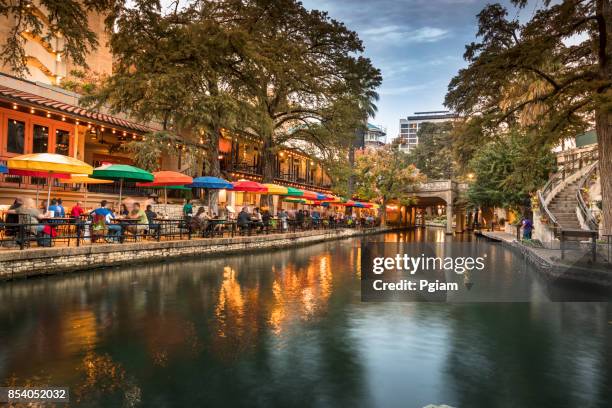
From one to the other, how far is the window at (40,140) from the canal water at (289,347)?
40.8 ft

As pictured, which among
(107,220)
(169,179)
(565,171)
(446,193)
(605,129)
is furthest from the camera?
(446,193)

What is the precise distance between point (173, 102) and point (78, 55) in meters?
7.43

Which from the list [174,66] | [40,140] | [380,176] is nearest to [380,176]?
[380,176]

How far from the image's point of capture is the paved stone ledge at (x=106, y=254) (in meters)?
10.3

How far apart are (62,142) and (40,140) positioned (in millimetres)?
1350

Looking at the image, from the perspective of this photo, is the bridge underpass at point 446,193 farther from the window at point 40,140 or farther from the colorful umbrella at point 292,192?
the window at point 40,140

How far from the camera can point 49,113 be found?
19984mm

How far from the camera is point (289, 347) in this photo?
244 inches

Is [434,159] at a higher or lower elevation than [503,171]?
higher

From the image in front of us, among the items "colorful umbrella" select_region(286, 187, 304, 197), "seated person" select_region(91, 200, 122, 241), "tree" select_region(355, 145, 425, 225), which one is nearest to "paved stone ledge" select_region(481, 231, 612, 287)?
"colorful umbrella" select_region(286, 187, 304, 197)

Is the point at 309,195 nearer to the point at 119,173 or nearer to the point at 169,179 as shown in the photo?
the point at 169,179

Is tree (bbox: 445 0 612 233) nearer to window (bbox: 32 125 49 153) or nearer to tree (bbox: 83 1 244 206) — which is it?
tree (bbox: 83 1 244 206)

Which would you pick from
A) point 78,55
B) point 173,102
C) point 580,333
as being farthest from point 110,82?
point 580,333

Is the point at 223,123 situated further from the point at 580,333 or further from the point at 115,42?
the point at 580,333
